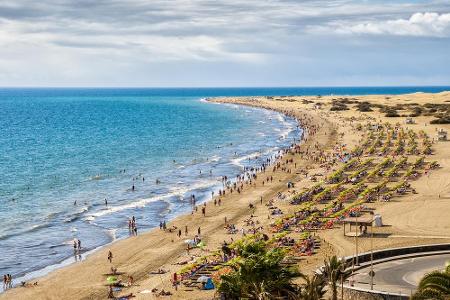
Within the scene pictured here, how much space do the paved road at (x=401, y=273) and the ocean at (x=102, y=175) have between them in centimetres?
2055

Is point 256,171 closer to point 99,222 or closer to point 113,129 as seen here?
point 99,222

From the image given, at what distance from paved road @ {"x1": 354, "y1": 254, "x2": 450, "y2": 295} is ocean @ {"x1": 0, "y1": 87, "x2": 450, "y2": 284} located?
809 inches

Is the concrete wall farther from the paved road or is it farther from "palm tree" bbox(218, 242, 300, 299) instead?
"palm tree" bbox(218, 242, 300, 299)

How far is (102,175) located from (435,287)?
5718 cm

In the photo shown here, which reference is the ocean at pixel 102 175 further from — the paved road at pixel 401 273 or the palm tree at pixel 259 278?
the paved road at pixel 401 273

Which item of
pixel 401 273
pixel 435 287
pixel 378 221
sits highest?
pixel 435 287

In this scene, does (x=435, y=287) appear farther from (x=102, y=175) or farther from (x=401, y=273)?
(x=102, y=175)

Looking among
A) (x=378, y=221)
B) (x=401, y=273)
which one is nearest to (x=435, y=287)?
(x=401, y=273)

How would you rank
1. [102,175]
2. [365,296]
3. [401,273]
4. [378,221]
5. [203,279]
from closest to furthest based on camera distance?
1. [365,296]
2. [401,273]
3. [203,279]
4. [378,221]
5. [102,175]

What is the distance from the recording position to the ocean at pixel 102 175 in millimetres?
44906

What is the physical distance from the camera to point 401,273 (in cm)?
2789

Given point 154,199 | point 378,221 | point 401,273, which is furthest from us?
point 154,199

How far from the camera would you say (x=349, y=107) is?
6353 inches

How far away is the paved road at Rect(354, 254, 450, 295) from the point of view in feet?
84.8
